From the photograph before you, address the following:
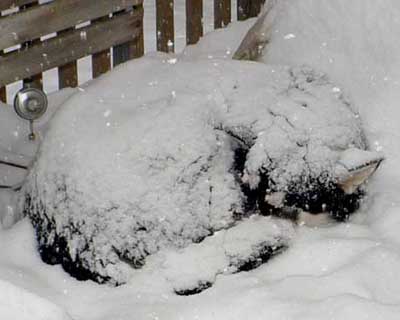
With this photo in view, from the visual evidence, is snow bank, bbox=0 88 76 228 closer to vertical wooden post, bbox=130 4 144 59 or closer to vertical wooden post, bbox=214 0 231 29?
vertical wooden post, bbox=130 4 144 59

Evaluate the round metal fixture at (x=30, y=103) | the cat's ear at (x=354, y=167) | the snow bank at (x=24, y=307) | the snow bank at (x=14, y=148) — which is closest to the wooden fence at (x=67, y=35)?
the snow bank at (x=14, y=148)

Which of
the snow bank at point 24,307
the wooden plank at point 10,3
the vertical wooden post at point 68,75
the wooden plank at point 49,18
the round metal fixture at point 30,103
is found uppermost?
the wooden plank at point 10,3

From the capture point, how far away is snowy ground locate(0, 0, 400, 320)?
12.8 feet

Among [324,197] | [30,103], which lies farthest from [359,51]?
[30,103]

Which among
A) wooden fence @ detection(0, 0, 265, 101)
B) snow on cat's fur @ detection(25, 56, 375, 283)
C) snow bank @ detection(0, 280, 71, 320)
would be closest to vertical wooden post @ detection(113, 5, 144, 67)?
wooden fence @ detection(0, 0, 265, 101)

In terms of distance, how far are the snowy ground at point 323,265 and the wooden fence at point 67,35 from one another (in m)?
1.54

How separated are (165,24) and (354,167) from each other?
2.85 meters

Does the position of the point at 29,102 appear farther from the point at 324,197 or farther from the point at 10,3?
the point at 324,197

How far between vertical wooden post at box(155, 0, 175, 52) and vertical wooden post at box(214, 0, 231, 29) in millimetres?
577

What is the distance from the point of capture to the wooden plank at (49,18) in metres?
5.78

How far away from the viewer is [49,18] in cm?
598

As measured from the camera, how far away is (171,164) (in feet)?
14.4

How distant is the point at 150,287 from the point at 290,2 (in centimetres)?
205

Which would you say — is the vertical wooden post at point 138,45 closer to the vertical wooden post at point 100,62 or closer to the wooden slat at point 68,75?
the vertical wooden post at point 100,62
